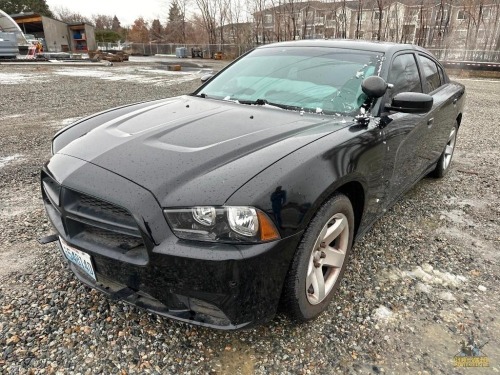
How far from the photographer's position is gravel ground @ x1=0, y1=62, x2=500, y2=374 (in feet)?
5.90

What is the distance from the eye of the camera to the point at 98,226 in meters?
1.68

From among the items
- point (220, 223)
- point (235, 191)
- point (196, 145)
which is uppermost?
point (196, 145)

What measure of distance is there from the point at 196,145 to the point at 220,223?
571 millimetres

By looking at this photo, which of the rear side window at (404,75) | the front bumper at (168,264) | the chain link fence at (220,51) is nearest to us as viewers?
the front bumper at (168,264)

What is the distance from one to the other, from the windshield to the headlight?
1232 mm

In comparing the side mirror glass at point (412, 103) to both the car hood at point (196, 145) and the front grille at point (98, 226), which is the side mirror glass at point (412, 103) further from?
the front grille at point (98, 226)

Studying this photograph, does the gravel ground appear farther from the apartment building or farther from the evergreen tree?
the evergreen tree

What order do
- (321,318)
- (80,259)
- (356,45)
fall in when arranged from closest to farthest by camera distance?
(80,259), (321,318), (356,45)

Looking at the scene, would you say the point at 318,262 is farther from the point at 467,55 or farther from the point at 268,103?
the point at 467,55

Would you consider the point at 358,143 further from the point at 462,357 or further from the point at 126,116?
the point at 126,116

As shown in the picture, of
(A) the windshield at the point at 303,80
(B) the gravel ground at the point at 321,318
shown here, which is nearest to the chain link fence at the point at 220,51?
(A) the windshield at the point at 303,80

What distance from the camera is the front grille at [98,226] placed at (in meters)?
1.62

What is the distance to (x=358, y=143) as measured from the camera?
2.11 m

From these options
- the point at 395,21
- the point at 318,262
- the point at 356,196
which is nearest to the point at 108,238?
the point at 318,262
